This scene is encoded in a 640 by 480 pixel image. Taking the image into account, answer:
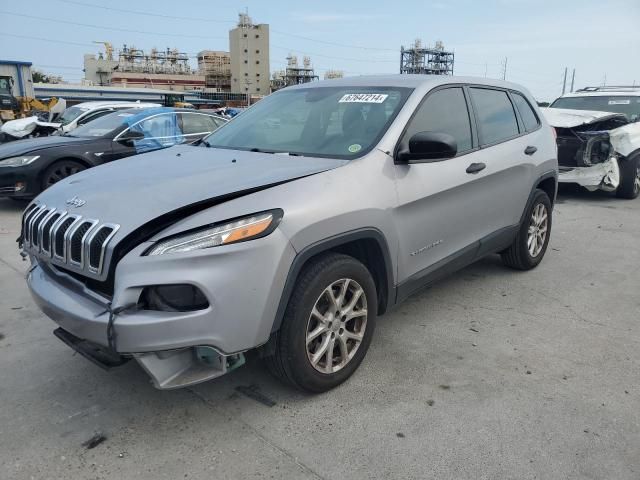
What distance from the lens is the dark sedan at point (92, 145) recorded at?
7156 mm

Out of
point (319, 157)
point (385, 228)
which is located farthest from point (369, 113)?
point (385, 228)

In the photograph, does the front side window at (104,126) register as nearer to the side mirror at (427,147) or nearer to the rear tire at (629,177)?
the side mirror at (427,147)

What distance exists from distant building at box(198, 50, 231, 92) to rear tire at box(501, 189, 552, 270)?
105 metres

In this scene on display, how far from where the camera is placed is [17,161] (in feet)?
23.5

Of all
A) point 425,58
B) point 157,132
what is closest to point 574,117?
point 157,132

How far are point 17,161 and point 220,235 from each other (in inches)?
246

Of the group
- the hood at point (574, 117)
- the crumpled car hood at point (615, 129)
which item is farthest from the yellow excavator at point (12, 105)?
the crumpled car hood at point (615, 129)

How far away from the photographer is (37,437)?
2508 millimetres

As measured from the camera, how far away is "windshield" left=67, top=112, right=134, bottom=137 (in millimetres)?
8156

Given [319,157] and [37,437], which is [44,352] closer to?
[37,437]

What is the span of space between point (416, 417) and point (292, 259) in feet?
3.50

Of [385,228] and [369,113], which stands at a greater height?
[369,113]

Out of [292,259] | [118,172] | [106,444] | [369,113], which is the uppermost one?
[369,113]

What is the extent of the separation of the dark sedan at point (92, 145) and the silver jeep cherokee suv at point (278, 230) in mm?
4464
